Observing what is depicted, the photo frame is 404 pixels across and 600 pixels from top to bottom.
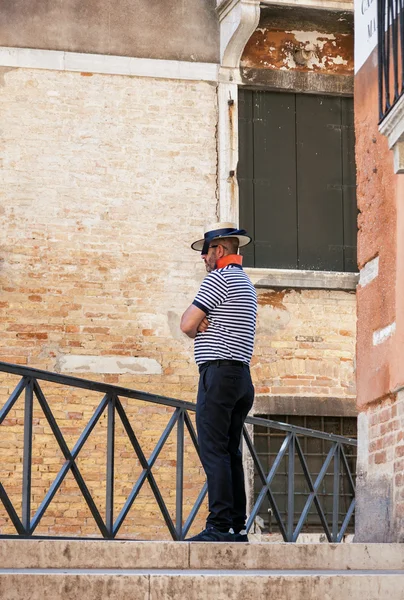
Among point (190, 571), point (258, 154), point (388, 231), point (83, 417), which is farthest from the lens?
point (258, 154)

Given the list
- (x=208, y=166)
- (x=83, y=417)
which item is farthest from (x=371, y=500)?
(x=208, y=166)

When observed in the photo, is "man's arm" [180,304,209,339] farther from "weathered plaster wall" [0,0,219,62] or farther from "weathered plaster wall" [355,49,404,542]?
"weathered plaster wall" [0,0,219,62]

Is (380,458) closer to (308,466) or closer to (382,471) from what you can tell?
(382,471)

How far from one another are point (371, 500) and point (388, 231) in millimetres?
1429

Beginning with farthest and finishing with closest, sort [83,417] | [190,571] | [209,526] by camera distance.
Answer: [83,417], [209,526], [190,571]

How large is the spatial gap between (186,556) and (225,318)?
1.37 metres

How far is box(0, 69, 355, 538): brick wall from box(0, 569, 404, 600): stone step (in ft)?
20.8

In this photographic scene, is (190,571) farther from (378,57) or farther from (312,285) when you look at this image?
(312,285)

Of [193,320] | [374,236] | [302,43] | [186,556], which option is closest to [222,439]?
[193,320]

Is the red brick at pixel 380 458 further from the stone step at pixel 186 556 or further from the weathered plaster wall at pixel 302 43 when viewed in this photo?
the weathered plaster wall at pixel 302 43

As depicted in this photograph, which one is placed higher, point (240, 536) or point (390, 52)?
point (390, 52)

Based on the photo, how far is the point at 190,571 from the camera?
506 cm

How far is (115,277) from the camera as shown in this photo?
38.0 ft

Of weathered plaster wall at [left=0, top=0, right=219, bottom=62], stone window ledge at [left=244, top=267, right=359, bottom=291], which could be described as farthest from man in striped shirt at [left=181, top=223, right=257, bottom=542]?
weathered plaster wall at [left=0, top=0, right=219, bottom=62]
